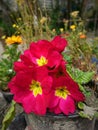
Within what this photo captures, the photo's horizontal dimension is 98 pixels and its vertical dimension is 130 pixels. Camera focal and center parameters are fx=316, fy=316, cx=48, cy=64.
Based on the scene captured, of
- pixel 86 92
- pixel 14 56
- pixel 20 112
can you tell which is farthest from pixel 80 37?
pixel 86 92

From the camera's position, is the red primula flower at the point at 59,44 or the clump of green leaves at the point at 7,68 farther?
the clump of green leaves at the point at 7,68

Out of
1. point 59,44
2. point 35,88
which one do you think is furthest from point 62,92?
point 59,44

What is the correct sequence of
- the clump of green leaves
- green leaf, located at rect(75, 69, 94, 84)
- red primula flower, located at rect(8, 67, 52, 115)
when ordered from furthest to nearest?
the clump of green leaves < green leaf, located at rect(75, 69, 94, 84) < red primula flower, located at rect(8, 67, 52, 115)

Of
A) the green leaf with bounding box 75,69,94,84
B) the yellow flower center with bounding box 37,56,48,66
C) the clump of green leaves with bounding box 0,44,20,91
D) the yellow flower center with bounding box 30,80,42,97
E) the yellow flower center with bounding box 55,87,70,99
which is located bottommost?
the clump of green leaves with bounding box 0,44,20,91

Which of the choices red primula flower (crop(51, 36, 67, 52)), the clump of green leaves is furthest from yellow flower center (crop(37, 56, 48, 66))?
the clump of green leaves

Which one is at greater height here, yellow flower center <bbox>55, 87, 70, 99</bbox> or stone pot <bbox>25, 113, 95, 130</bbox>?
yellow flower center <bbox>55, 87, 70, 99</bbox>

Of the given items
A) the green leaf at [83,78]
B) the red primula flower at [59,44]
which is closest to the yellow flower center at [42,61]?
the red primula flower at [59,44]

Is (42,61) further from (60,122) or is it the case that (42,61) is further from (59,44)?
(60,122)

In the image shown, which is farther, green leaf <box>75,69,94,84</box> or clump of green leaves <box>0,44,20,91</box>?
clump of green leaves <box>0,44,20,91</box>

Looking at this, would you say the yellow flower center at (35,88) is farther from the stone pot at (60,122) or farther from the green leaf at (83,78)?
the green leaf at (83,78)

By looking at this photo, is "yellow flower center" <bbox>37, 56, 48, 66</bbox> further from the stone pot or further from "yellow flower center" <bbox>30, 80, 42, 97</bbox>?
the stone pot
